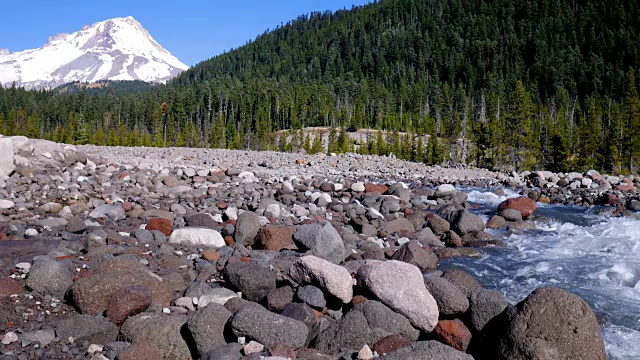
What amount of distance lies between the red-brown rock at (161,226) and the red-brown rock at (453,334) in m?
6.22

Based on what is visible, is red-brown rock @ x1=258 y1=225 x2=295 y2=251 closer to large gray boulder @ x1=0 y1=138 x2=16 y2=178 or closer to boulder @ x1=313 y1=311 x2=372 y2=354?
boulder @ x1=313 y1=311 x2=372 y2=354

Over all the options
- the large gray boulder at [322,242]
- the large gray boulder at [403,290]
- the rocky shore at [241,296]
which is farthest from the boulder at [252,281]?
the large gray boulder at [322,242]

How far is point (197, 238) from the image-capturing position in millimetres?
8523

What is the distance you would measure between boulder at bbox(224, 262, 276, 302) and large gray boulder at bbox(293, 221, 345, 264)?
2.12 meters

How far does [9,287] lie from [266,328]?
11.8 feet

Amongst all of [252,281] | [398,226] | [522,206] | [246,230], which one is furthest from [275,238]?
[522,206]

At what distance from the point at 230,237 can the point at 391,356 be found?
5.65m

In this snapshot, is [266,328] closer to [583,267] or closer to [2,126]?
[583,267]

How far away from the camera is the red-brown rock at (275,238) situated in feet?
28.8

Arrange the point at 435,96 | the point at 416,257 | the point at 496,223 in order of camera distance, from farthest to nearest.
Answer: the point at 435,96, the point at 496,223, the point at 416,257

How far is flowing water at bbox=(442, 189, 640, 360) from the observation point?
21.9ft

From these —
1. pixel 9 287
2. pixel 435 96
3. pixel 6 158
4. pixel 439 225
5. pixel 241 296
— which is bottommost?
pixel 439 225

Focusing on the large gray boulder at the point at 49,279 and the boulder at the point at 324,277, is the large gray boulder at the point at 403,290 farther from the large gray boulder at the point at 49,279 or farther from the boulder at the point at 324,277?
the large gray boulder at the point at 49,279

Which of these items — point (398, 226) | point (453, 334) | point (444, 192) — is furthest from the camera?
point (444, 192)
